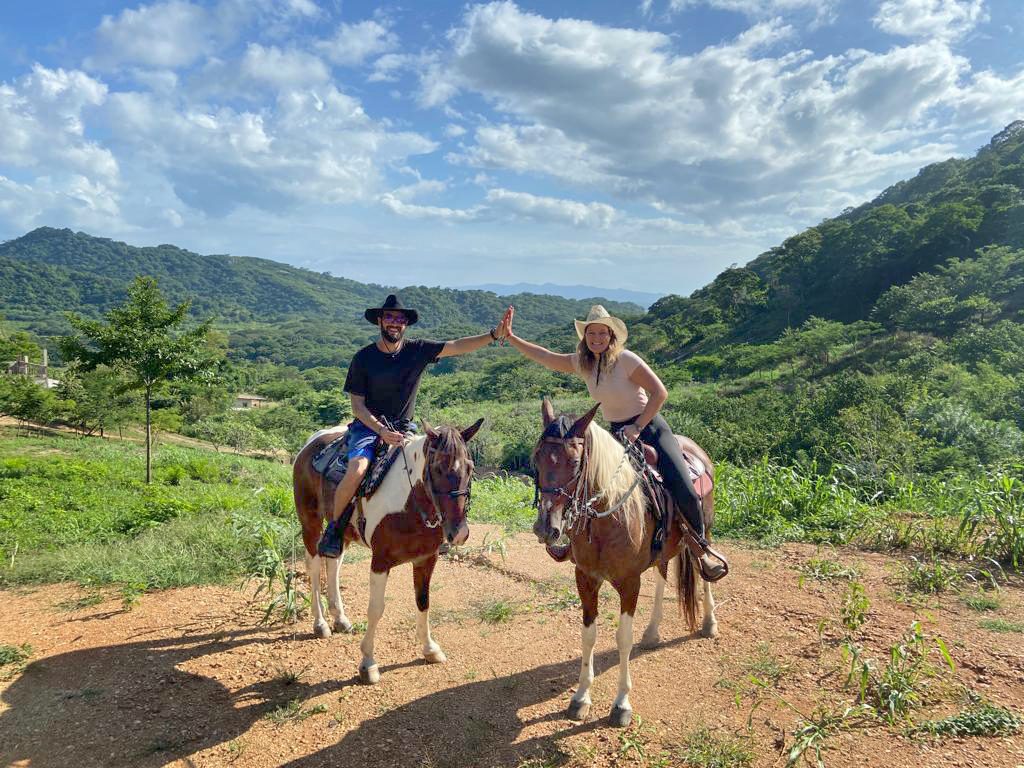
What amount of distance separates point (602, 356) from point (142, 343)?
37.2 ft

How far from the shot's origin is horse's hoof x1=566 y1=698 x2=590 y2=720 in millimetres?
3678

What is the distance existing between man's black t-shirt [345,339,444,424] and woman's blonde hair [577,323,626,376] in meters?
1.24

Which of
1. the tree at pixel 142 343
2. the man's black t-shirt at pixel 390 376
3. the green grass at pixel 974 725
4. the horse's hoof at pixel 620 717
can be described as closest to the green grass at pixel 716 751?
the horse's hoof at pixel 620 717

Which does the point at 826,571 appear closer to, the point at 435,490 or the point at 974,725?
the point at 974,725

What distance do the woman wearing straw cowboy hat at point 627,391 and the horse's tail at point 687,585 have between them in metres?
0.36

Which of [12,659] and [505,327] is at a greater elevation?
[505,327]

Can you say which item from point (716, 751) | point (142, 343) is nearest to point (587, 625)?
point (716, 751)

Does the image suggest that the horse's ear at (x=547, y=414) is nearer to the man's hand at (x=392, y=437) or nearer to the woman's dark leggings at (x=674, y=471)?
the woman's dark leggings at (x=674, y=471)

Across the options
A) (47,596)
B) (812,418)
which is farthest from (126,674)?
(812,418)

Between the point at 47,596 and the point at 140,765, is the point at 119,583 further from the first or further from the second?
the point at 140,765

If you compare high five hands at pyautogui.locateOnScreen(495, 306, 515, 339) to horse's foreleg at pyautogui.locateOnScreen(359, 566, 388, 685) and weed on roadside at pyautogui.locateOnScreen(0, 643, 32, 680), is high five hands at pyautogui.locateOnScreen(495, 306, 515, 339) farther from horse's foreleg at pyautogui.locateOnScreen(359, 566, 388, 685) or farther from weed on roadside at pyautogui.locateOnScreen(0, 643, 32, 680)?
weed on roadside at pyautogui.locateOnScreen(0, 643, 32, 680)

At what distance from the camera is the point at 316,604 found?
4.88 metres

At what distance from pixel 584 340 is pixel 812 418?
16.9 m

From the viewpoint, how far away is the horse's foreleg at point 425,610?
13.9ft
